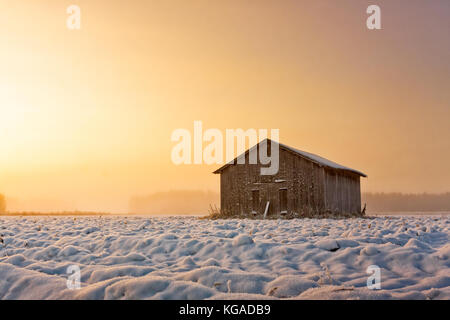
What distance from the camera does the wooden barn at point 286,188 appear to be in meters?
22.4

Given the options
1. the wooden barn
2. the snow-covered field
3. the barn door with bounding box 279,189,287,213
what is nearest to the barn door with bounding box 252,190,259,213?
the wooden barn

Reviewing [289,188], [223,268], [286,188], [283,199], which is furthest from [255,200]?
[223,268]

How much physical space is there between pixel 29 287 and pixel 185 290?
6.20 feet

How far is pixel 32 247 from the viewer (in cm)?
711

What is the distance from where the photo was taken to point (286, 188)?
23.4 meters

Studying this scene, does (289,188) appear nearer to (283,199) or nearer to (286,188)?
(286,188)

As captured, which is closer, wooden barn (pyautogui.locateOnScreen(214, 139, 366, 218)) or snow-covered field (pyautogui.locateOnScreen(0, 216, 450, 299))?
snow-covered field (pyautogui.locateOnScreen(0, 216, 450, 299))

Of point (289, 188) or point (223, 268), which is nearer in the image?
point (223, 268)

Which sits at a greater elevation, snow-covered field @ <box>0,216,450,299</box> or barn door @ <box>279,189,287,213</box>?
snow-covered field @ <box>0,216,450,299</box>

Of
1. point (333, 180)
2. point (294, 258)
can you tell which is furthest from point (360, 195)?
point (294, 258)

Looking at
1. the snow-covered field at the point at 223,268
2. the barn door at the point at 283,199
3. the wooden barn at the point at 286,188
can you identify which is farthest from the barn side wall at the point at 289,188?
the snow-covered field at the point at 223,268

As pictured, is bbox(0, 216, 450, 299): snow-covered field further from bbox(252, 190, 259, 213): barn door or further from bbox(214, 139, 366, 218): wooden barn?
bbox(252, 190, 259, 213): barn door

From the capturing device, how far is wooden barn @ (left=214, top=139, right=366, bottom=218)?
22.4 meters
